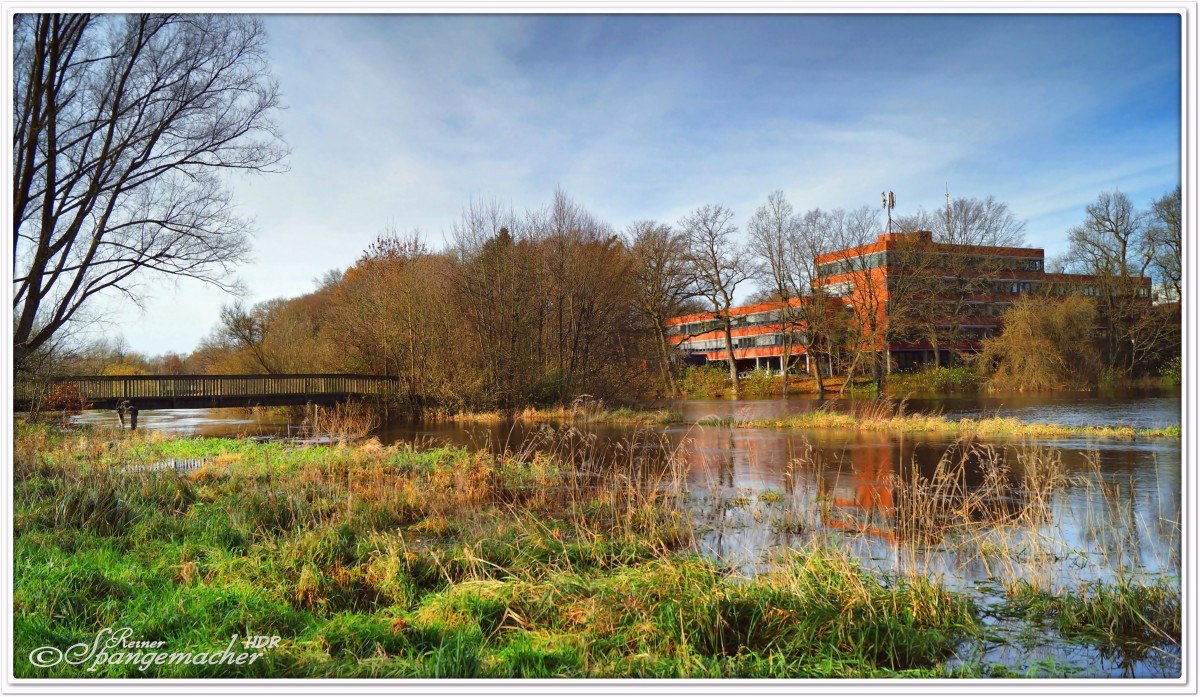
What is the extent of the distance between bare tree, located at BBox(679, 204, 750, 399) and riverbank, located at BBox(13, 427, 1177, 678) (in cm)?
2864

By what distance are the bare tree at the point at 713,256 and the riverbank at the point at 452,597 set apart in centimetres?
2864

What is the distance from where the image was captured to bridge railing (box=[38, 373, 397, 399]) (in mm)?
19984

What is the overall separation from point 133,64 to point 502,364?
51.1 ft

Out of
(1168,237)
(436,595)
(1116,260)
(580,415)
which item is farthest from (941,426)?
(436,595)

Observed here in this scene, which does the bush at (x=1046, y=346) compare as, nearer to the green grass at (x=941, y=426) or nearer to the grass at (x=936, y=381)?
the grass at (x=936, y=381)

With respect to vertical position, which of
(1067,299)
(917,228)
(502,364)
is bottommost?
(502,364)

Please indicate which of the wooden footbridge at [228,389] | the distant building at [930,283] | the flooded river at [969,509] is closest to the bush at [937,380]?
the distant building at [930,283]

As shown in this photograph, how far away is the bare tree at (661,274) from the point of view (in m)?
33.1

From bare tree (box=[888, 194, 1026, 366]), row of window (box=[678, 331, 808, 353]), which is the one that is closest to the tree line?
bare tree (box=[888, 194, 1026, 366])

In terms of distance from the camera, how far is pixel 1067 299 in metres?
26.1

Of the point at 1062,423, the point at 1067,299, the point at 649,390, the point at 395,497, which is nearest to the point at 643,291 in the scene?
the point at 649,390

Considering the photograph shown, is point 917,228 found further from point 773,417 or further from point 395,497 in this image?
point 395,497

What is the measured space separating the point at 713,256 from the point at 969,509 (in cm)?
2917

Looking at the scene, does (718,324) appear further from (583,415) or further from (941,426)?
(941,426)
